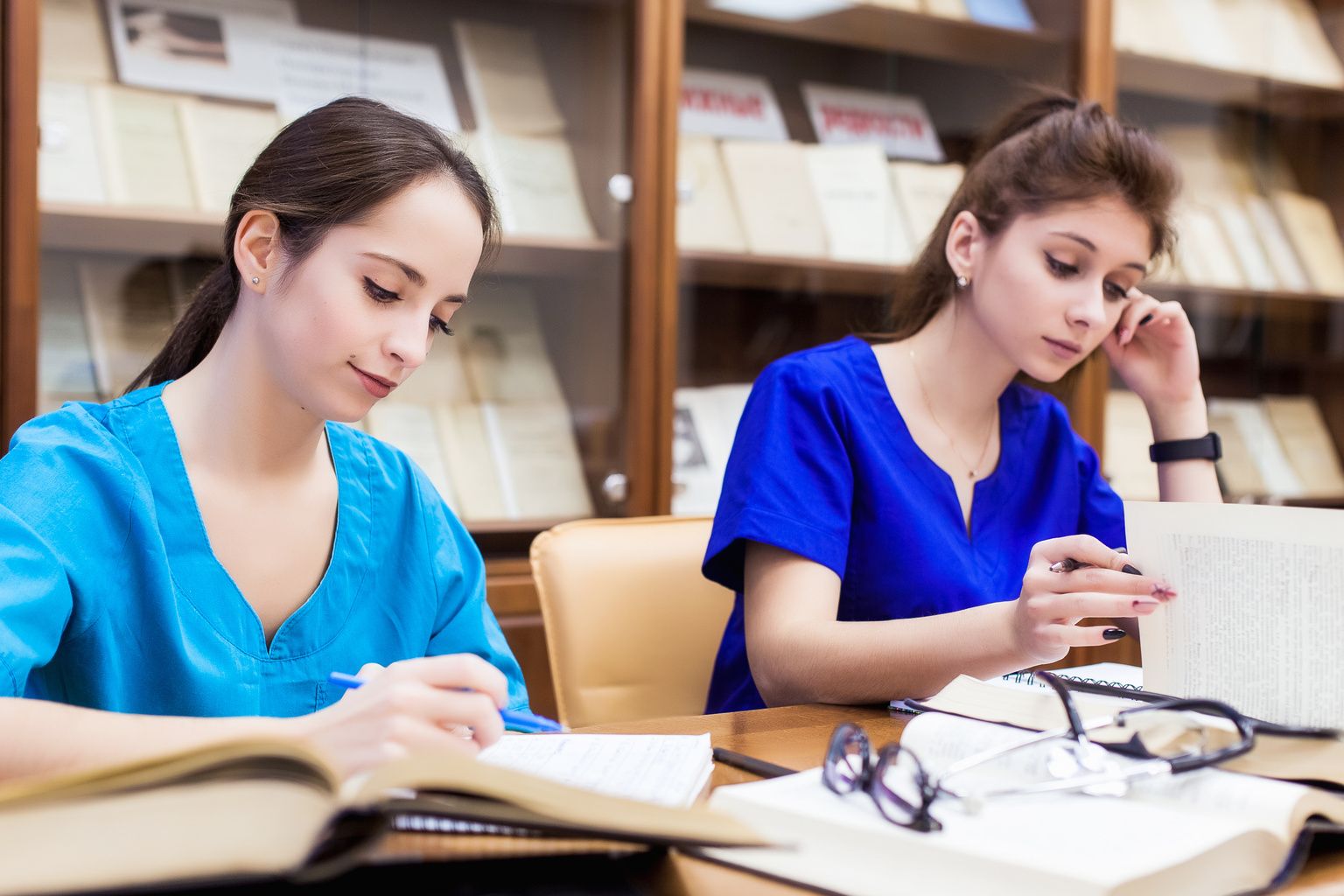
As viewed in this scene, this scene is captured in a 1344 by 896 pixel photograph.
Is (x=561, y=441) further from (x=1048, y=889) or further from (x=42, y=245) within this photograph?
(x=1048, y=889)

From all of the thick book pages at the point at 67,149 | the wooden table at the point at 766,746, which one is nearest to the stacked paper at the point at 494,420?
the thick book pages at the point at 67,149

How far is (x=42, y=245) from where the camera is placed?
66.3 inches

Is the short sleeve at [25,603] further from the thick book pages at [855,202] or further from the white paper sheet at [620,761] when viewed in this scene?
the thick book pages at [855,202]

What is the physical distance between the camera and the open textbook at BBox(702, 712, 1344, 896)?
1.81 feet

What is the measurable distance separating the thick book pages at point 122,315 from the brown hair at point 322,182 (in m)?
0.69

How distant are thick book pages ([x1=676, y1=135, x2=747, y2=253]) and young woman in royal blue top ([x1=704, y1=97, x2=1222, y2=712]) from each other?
0.67m

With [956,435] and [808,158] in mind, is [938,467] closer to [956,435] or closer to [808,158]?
[956,435]

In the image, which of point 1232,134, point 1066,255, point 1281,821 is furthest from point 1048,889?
point 1232,134

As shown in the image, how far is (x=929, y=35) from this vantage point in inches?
96.7

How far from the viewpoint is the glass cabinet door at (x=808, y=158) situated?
2.21 metres

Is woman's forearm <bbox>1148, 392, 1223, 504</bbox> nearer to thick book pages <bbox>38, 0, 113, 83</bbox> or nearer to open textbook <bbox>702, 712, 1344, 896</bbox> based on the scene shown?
open textbook <bbox>702, 712, 1344, 896</bbox>

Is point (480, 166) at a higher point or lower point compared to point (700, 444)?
higher

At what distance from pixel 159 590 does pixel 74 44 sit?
3.84 feet

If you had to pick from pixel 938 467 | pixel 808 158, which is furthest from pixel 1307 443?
pixel 938 467
